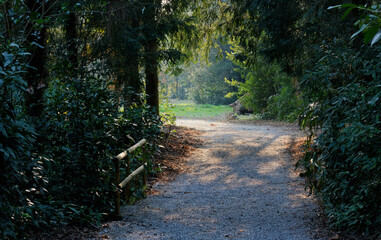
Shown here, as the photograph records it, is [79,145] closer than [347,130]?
No

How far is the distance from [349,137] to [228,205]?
317cm

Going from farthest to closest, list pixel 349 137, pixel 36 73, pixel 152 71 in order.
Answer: pixel 152 71 < pixel 36 73 < pixel 349 137

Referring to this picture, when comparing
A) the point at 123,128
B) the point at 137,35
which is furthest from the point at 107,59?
the point at 123,128

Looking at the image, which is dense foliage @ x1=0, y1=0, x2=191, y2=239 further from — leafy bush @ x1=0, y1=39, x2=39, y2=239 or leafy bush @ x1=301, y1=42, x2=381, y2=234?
leafy bush @ x1=301, y1=42, x2=381, y2=234

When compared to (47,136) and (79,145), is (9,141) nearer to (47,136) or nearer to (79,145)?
(47,136)

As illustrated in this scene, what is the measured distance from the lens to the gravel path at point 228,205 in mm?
5137

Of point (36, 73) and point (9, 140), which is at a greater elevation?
point (36, 73)

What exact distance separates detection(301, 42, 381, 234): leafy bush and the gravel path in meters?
0.64

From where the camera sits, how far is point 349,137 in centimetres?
422

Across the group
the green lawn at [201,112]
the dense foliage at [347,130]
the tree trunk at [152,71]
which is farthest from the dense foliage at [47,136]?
the green lawn at [201,112]

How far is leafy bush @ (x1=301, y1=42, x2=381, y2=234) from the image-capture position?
13.7 ft

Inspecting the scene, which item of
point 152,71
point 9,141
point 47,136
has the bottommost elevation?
point 47,136

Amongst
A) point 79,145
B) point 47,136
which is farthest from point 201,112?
point 47,136

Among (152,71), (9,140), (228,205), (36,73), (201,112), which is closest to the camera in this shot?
(9,140)
